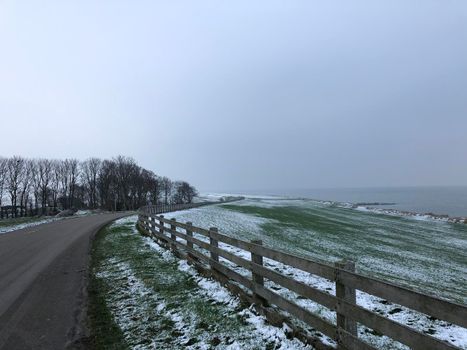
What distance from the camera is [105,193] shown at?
103 m

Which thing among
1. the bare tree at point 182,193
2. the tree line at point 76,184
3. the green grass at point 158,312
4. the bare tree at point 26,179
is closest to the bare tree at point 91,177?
the tree line at point 76,184

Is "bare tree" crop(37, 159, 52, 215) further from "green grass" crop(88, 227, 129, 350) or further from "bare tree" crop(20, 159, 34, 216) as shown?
"green grass" crop(88, 227, 129, 350)

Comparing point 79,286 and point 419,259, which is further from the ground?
point 79,286

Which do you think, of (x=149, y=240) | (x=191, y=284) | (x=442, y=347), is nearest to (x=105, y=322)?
(x=191, y=284)

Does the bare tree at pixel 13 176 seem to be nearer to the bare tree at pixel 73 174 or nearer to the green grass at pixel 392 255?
the bare tree at pixel 73 174

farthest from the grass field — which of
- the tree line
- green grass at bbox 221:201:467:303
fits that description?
the tree line

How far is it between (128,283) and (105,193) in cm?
9913

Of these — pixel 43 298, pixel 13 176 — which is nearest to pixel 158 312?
pixel 43 298

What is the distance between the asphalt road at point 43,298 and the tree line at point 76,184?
83855mm

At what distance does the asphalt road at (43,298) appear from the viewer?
19.7ft

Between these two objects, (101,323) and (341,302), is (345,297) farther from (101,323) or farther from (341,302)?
(101,323)

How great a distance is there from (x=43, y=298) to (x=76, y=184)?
363ft

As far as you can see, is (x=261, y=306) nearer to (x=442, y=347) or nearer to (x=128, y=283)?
(x=442, y=347)

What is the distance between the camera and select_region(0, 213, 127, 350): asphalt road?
6.01 m
